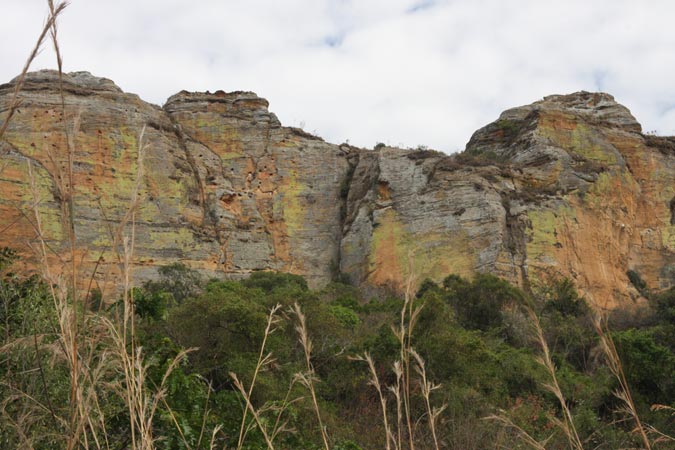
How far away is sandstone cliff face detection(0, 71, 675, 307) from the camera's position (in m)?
27.3

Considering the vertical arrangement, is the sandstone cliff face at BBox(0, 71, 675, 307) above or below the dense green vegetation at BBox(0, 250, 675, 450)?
above

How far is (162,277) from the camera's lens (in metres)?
25.6

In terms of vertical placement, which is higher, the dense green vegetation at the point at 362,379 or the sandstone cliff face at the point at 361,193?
the sandstone cliff face at the point at 361,193

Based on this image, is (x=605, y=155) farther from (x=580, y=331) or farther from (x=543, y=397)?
(x=543, y=397)

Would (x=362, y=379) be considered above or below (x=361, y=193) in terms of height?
below

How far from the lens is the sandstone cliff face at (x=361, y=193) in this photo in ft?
89.6

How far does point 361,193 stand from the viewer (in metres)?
31.2

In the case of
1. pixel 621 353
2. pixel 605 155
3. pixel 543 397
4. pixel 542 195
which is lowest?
pixel 543 397

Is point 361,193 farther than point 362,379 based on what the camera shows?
Yes

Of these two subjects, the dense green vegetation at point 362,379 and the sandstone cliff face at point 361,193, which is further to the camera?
the sandstone cliff face at point 361,193

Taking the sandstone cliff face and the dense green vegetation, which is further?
the sandstone cliff face

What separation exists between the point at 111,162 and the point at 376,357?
1919 centimetres

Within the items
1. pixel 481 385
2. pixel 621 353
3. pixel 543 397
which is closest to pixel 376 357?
pixel 481 385

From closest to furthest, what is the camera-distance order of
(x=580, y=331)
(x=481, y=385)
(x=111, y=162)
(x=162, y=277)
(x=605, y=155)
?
(x=481, y=385) → (x=580, y=331) → (x=162, y=277) → (x=111, y=162) → (x=605, y=155)
